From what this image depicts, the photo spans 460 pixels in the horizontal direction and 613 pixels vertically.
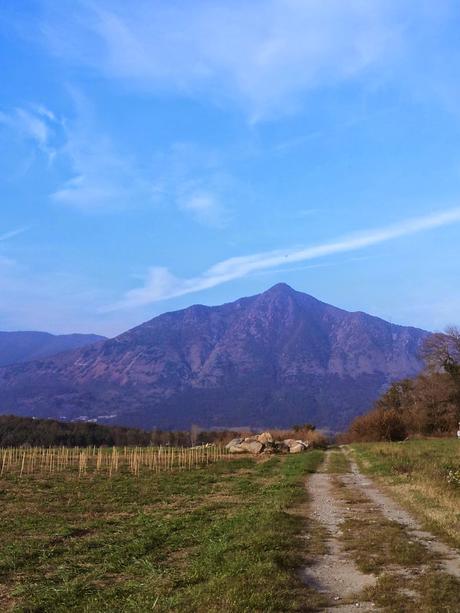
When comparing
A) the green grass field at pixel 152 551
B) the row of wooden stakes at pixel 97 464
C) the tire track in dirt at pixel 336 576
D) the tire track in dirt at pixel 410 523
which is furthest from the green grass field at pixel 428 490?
the row of wooden stakes at pixel 97 464

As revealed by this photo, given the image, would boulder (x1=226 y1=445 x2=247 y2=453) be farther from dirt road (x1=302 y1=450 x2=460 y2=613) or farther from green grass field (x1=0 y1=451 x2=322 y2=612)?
dirt road (x1=302 y1=450 x2=460 y2=613)

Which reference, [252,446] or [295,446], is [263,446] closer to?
[252,446]

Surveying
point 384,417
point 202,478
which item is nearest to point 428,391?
point 384,417

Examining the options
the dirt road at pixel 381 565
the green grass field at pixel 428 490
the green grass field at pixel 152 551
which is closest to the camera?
the dirt road at pixel 381 565

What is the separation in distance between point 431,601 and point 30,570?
569cm

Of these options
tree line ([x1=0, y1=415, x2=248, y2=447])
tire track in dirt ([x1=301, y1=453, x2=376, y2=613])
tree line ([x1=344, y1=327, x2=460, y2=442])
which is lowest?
tree line ([x1=0, y1=415, x2=248, y2=447])

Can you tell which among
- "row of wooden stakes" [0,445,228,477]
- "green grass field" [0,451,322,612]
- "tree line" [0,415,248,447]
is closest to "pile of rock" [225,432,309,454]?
"row of wooden stakes" [0,445,228,477]

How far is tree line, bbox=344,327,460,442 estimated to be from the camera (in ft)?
198

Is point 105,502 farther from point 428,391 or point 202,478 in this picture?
point 428,391

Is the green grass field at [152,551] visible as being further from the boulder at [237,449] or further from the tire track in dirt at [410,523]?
the boulder at [237,449]

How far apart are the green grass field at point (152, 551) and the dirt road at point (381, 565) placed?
1.45ft

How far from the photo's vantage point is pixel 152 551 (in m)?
10.1

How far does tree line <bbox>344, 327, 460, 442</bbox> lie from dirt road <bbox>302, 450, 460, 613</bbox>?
47.4 meters

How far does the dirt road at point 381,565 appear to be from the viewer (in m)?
7.02
